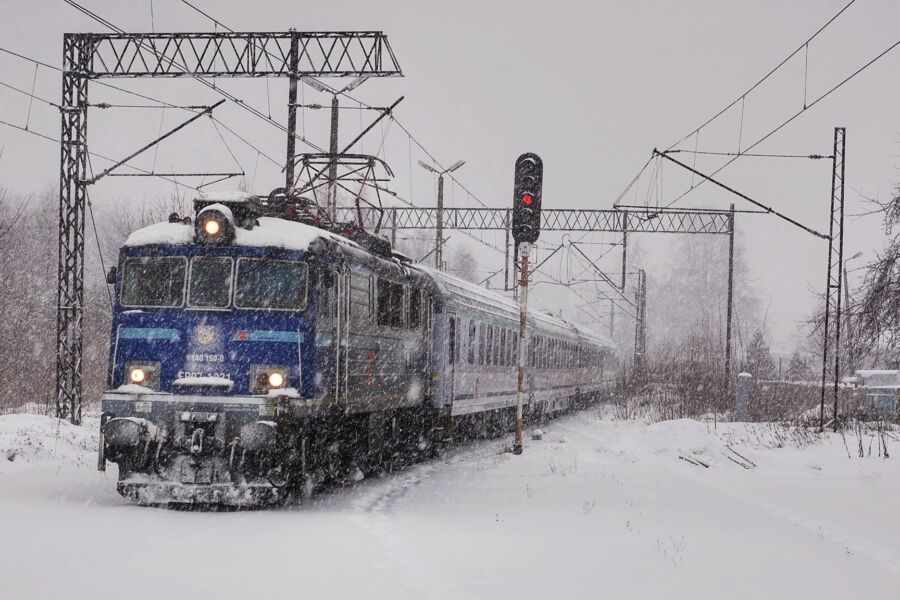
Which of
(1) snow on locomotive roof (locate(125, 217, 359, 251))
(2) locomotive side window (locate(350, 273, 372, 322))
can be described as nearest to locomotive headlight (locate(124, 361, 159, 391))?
(1) snow on locomotive roof (locate(125, 217, 359, 251))

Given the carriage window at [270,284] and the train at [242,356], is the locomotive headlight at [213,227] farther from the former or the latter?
the carriage window at [270,284]

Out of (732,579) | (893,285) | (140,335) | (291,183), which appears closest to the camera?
(732,579)

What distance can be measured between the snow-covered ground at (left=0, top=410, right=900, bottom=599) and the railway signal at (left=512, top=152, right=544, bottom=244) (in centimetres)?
364

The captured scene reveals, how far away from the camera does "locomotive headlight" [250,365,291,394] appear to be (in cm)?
1100

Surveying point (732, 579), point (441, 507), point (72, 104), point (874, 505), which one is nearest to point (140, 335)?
point (441, 507)

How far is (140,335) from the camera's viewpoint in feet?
37.2

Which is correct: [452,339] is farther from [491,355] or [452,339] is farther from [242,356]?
[242,356]

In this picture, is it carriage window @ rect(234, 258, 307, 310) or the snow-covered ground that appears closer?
the snow-covered ground

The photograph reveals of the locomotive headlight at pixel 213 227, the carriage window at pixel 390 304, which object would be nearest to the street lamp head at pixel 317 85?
the carriage window at pixel 390 304

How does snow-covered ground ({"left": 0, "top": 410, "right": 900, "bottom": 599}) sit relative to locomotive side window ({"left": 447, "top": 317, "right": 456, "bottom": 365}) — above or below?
below

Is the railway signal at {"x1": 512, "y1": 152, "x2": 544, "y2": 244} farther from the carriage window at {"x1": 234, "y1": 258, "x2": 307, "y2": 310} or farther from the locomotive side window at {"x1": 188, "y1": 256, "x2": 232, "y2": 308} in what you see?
the locomotive side window at {"x1": 188, "y1": 256, "x2": 232, "y2": 308}

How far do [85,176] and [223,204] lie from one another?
8900mm

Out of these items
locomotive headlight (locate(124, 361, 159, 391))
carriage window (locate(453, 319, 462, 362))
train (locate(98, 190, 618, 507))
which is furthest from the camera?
carriage window (locate(453, 319, 462, 362))

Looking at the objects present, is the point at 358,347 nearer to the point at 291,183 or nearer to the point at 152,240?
the point at 152,240
